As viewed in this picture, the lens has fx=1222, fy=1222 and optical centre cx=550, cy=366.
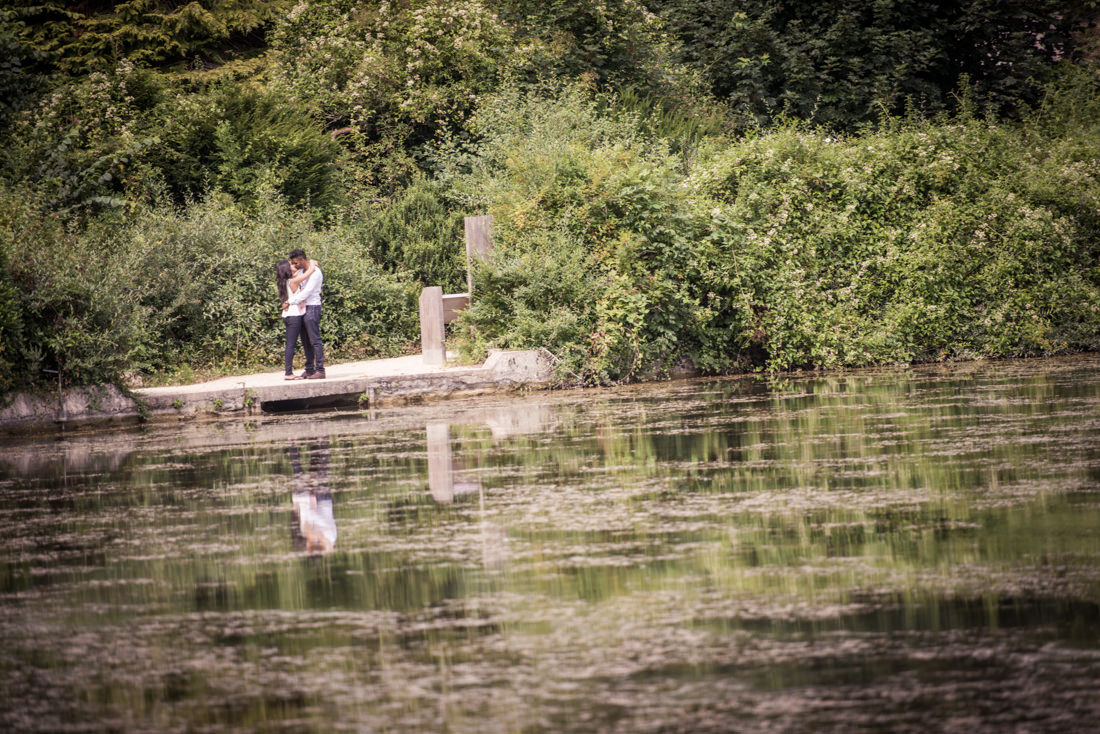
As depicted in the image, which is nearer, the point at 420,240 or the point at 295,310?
the point at 295,310

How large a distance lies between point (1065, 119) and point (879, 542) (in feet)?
61.3

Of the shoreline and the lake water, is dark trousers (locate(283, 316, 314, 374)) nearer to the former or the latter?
the shoreline

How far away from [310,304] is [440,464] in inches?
295

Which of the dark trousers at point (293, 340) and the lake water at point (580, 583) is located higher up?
the dark trousers at point (293, 340)

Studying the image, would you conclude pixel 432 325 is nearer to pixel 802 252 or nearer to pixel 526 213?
pixel 526 213

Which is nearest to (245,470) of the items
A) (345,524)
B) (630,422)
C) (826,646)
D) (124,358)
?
(345,524)

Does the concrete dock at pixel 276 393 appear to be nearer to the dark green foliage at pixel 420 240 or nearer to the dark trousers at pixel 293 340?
the dark trousers at pixel 293 340

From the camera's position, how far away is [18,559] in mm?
7863

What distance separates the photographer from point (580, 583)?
6434mm

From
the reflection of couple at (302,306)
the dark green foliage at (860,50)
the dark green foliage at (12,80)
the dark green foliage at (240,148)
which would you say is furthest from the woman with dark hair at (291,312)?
the dark green foliage at (860,50)

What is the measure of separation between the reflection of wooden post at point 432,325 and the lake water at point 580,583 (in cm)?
596

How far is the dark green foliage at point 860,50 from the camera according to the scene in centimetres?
2981

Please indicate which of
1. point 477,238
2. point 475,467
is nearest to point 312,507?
point 475,467

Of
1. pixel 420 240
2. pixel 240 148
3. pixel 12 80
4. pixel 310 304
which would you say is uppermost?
pixel 12 80
